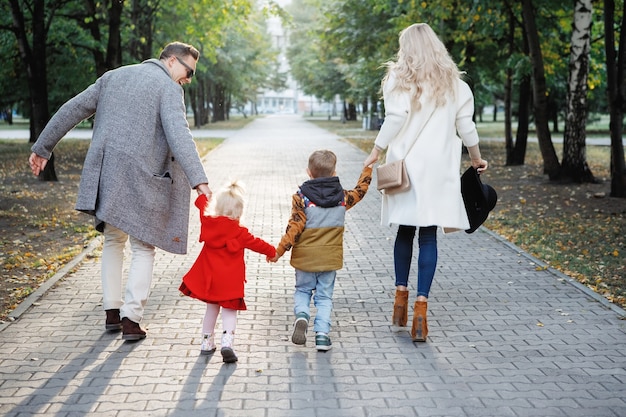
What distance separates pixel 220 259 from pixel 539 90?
12150 millimetres

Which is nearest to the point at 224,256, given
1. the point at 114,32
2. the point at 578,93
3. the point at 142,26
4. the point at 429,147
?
the point at 429,147

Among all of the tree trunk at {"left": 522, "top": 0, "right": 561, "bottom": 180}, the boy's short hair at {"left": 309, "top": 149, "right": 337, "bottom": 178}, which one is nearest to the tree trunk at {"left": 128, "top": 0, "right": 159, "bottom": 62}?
the tree trunk at {"left": 522, "top": 0, "right": 561, "bottom": 180}

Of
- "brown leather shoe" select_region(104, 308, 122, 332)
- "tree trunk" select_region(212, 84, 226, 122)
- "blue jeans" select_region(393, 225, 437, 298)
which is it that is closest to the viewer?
"blue jeans" select_region(393, 225, 437, 298)

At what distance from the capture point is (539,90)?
51.1 ft

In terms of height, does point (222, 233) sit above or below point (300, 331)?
above

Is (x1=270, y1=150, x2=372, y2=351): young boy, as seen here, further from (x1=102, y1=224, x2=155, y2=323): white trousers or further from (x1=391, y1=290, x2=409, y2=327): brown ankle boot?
(x1=102, y1=224, x2=155, y2=323): white trousers

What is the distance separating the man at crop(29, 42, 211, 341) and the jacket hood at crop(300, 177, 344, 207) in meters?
0.68

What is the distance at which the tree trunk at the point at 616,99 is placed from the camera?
495 inches

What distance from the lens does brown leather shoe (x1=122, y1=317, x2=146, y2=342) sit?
5.22 meters

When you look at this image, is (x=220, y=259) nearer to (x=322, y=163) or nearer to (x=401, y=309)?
(x=322, y=163)

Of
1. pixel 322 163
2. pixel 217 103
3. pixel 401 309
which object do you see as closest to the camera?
pixel 322 163

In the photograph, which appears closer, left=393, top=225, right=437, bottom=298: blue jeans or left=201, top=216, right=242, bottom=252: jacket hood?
left=201, top=216, right=242, bottom=252: jacket hood

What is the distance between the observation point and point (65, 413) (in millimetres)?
3994

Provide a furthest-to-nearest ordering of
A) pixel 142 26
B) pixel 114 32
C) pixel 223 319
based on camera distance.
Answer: pixel 142 26, pixel 114 32, pixel 223 319
